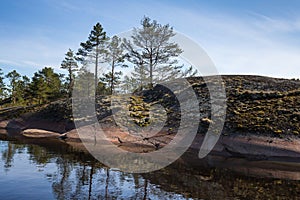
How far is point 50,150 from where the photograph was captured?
2897 cm

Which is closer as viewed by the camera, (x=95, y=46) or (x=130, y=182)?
(x=130, y=182)

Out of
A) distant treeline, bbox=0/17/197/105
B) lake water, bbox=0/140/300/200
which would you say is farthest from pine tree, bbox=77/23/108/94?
lake water, bbox=0/140/300/200

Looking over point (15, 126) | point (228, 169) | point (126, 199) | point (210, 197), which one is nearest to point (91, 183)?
point (126, 199)

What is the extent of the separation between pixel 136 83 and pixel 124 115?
18.4 meters

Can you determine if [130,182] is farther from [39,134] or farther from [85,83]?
[85,83]

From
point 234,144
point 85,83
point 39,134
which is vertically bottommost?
point 39,134

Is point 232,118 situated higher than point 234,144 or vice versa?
point 232,118

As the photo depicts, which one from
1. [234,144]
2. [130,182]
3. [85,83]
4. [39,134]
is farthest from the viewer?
[85,83]

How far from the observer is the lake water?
49.2ft

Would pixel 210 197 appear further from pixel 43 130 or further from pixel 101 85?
pixel 101 85

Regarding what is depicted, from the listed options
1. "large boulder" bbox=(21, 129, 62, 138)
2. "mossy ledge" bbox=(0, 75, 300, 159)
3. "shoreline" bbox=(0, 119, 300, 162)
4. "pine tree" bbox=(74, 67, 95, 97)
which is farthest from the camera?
"pine tree" bbox=(74, 67, 95, 97)

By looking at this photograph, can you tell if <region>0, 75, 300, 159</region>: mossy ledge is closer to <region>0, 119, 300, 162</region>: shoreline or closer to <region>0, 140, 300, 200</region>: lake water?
<region>0, 119, 300, 162</region>: shoreline

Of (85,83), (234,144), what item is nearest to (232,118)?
(234,144)

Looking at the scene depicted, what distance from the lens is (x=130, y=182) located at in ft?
57.3
